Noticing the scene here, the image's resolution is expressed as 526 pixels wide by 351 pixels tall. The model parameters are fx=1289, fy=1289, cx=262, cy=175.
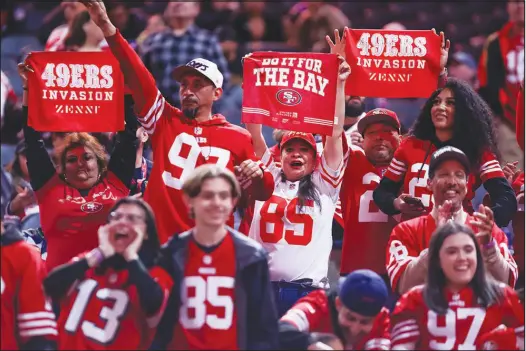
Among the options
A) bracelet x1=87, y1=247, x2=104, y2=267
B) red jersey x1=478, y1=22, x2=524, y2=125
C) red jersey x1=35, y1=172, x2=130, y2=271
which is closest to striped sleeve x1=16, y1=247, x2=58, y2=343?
bracelet x1=87, y1=247, x2=104, y2=267

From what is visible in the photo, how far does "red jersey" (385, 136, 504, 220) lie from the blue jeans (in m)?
0.75

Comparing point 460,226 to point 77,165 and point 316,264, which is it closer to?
point 316,264

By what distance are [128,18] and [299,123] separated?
4.80 m

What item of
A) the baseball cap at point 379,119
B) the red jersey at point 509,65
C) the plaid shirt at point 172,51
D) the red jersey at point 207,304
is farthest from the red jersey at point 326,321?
the plaid shirt at point 172,51

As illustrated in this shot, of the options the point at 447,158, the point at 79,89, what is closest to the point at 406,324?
the point at 447,158

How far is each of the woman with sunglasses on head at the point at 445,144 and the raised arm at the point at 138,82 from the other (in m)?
1.42

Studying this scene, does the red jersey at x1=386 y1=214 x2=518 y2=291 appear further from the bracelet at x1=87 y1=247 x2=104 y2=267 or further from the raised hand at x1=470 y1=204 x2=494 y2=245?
the bracelet at x1=87 y1=247 x2=104 y2=267

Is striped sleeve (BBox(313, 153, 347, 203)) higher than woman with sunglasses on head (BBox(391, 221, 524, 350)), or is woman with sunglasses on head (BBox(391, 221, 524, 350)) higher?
striped sleeve (BBox(313, 153, 347, 203))

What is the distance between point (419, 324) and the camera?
6391 mm

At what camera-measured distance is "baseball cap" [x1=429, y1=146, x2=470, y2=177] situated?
718cm

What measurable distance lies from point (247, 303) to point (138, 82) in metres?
1.78

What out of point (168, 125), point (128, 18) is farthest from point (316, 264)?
point (128, 18)

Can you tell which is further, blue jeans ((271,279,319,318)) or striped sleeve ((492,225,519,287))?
blue jeans ((271,279,319,318))

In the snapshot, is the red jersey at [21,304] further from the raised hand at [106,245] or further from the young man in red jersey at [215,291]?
Result: the young man in red jersey at [215,291]
